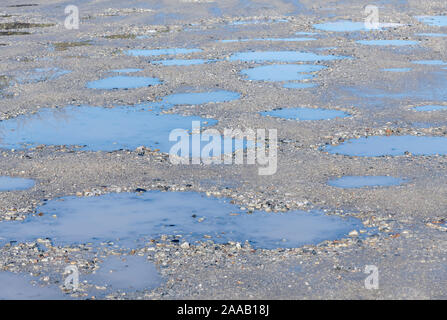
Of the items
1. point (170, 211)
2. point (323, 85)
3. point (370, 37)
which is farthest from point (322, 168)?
point (370, 37)

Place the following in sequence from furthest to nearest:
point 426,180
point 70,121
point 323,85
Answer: point 323,85 → point 70,121 → point 426,180

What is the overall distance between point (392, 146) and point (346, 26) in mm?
15462

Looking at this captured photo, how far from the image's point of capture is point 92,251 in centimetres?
939

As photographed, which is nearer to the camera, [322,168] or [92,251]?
[92,251]

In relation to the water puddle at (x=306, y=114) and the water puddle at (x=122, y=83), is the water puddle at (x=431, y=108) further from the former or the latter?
the water puddle at (x=122, y=83)

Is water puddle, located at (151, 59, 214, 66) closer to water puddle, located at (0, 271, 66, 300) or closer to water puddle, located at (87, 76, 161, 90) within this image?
water puddle, located at (87, 76, 161, 90)

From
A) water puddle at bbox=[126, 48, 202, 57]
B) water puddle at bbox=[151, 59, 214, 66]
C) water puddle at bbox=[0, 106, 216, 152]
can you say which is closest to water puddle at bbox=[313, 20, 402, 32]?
water puddle at bbox=[126, 48, 202, 57]

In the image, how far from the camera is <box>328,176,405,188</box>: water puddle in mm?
11633

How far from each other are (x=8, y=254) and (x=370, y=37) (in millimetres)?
19475

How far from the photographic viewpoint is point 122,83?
19.5 meters

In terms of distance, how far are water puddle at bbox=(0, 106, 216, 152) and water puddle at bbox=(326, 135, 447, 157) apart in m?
3.43
